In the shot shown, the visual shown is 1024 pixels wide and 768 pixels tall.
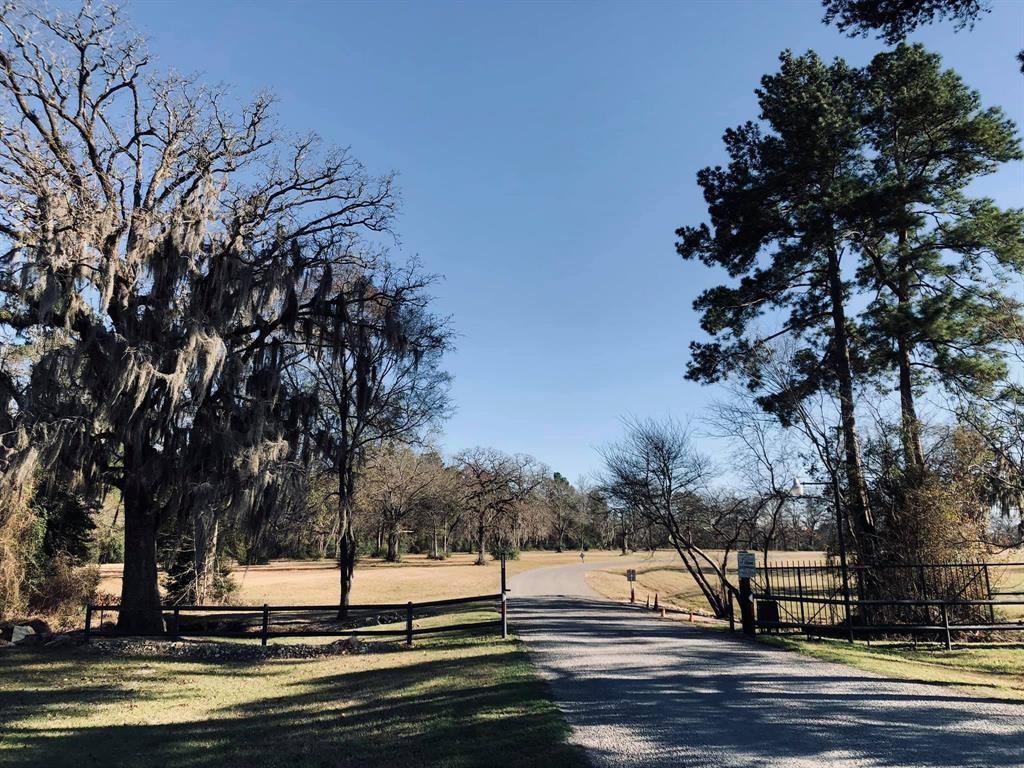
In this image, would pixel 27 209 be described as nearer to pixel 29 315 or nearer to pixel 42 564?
pixel 29 315

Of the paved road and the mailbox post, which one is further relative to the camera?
the mailbox post

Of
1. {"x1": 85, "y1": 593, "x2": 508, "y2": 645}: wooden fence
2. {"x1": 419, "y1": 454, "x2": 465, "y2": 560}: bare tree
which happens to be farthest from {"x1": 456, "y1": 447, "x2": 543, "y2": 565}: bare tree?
{"x1": 85, "y1": 593, "x2": 508, "y2": 645}: wooden fence

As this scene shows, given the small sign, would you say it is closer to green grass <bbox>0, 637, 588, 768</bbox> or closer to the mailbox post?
the mailbox post

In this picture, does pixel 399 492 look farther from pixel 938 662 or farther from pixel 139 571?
pixel 938 662

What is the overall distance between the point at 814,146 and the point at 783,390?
22.5 feet

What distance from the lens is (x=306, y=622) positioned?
64.4 feet

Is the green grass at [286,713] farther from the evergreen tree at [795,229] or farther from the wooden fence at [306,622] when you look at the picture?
the evergreen tree at [795,229]

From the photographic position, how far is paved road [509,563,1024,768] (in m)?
5.47

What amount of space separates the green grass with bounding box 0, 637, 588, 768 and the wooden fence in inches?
63.6

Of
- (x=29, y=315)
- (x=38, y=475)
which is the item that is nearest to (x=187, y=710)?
(x=38, y=475)

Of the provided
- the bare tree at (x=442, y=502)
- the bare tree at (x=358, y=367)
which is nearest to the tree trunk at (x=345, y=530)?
the bare tree at (x=358, y=367)

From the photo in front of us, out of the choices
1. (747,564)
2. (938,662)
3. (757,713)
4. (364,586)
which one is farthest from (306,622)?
(364,586)

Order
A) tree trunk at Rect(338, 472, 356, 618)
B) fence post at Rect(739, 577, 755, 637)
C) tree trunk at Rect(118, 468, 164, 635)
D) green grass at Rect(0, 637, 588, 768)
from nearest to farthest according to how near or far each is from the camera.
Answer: green grass at Rect(0, 637, 588, 768) → fence post at Rect(739, 577, 755, 637) → tree trunk at Rect(118, 468, 164, 635) → tree trunk at Rect(338, 472, 356, 618)

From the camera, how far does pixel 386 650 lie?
13.7m
